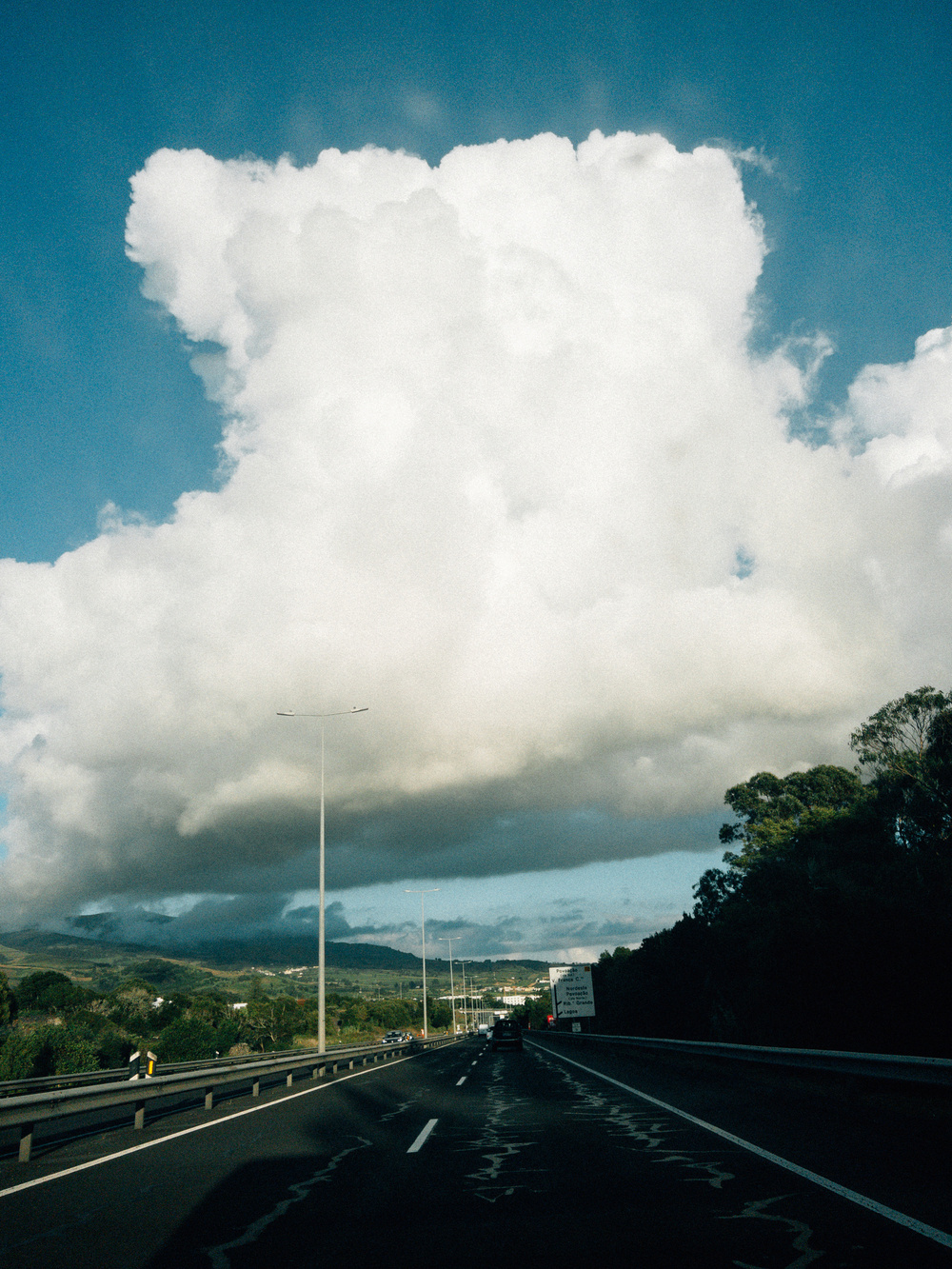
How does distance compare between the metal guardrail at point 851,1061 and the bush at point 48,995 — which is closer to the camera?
the metal guardrail at point 851,1061

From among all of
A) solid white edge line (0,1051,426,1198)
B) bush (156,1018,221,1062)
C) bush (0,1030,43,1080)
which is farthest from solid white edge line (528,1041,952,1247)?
bush (156,1018,221,1062)

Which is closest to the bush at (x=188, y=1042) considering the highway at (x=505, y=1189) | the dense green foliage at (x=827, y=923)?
the dense green foliage at (x=827, y=923)

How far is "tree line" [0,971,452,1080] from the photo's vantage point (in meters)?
54.7

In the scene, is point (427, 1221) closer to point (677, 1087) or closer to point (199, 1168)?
point (199, 1168)

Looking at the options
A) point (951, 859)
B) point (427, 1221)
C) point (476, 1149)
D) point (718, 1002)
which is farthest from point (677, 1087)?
point (718, 1002)

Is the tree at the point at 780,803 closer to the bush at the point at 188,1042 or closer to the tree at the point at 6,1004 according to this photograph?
the bush at the point at 188,1042

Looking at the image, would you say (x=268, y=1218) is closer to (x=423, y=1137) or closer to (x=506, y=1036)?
(x=423, y=1137)

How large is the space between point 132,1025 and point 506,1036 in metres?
97.0

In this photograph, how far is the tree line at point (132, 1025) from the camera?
54719 millimetres

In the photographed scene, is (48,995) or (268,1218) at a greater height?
(268,1218)

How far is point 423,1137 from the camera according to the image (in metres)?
11.0

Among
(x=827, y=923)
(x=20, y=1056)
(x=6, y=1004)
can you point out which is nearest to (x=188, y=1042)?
(x=6, y=1004)

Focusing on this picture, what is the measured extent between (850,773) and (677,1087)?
54660 mm

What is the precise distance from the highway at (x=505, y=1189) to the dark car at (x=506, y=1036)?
28917mm
